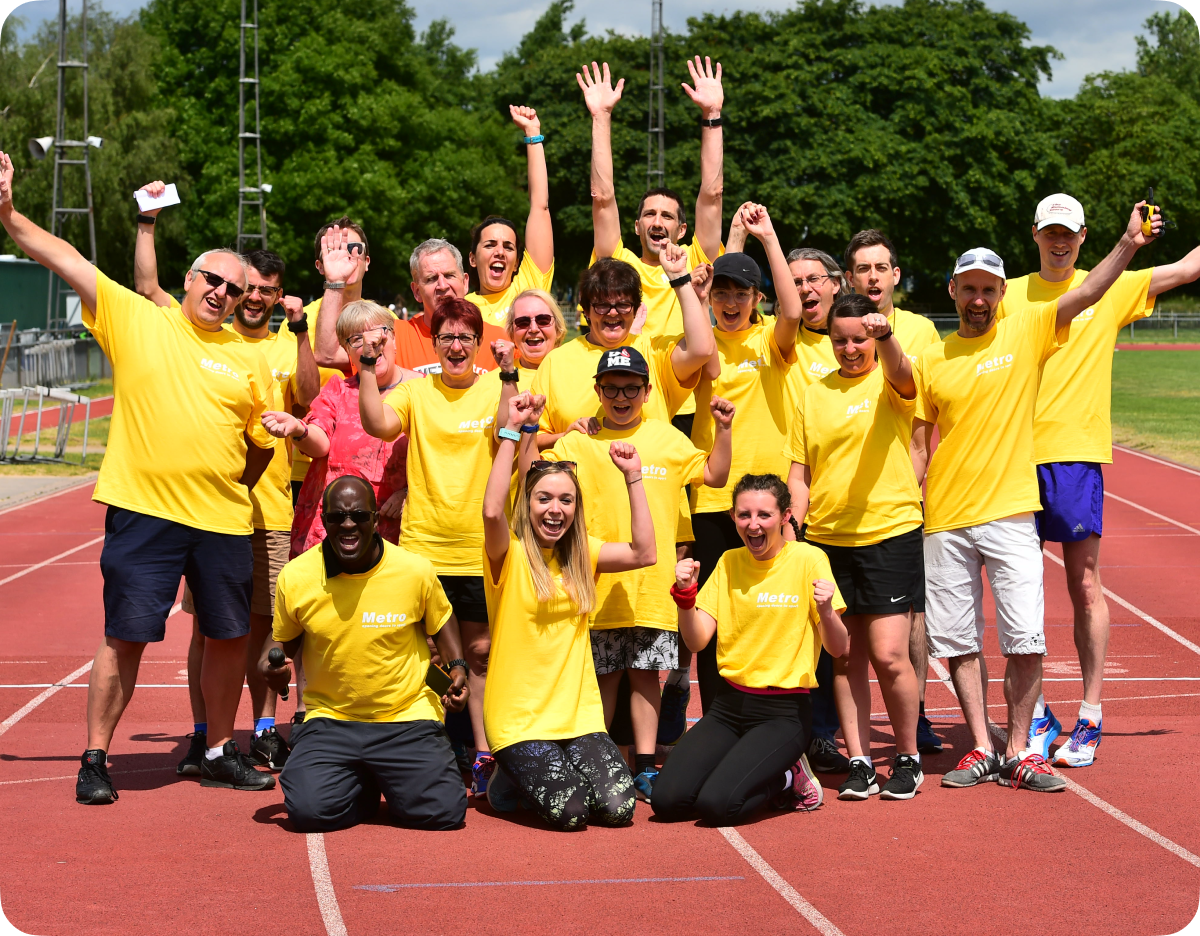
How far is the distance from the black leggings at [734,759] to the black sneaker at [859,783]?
0.95 ft

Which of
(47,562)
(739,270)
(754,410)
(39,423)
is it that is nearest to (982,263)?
(739,270)

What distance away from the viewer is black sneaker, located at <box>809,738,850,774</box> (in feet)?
20.8

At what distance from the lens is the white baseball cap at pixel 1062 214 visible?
6.28 metres

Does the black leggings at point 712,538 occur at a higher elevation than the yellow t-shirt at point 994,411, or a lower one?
lower

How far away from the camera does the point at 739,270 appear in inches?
250

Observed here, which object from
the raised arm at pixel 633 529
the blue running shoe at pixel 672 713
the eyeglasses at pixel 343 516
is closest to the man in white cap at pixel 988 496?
the blue running shoe at pixel 672 713

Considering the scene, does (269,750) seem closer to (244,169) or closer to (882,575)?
(882,575)

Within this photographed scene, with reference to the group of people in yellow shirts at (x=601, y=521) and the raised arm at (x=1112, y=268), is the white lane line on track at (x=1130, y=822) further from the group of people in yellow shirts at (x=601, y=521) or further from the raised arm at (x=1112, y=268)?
the raised arm at (x=1112, y=268)

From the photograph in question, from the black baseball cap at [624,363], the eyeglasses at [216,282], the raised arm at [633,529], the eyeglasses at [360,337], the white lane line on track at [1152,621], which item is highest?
the eyeglasses at [216,282]

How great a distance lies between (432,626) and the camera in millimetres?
5629

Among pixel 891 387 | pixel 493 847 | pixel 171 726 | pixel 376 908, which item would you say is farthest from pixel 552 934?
pixel 171 726

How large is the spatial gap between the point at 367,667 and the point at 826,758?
2.20 metres

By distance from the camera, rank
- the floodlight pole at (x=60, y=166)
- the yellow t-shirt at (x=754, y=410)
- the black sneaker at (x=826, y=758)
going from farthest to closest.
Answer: the floodlight pole at (x=60, y=166) < the yellow t-shirt at (x=754, y=410) < the black sneaker at (x=826, y=758)

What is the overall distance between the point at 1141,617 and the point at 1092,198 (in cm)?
5406
